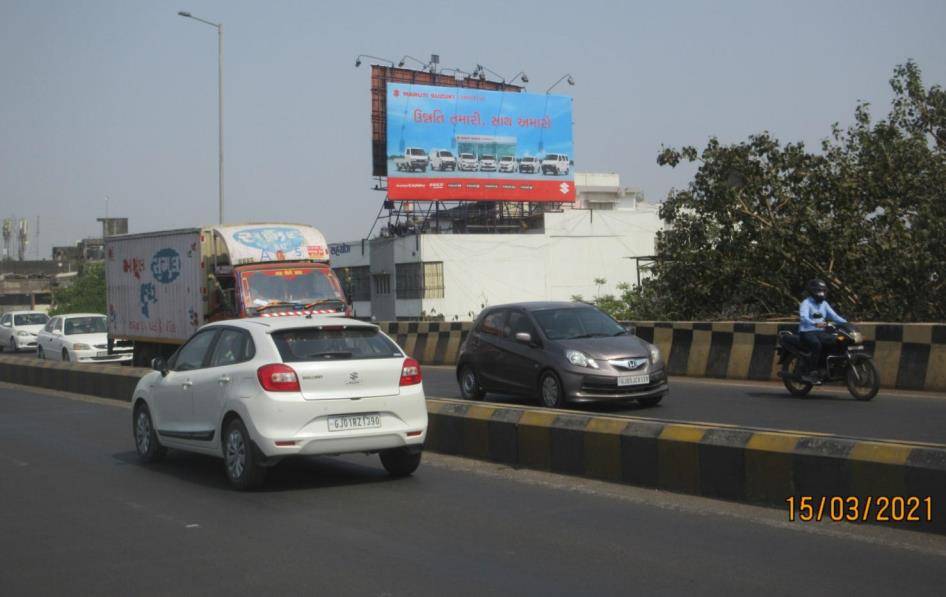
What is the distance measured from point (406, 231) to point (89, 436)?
44342mm

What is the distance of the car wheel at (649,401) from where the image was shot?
45.7ft

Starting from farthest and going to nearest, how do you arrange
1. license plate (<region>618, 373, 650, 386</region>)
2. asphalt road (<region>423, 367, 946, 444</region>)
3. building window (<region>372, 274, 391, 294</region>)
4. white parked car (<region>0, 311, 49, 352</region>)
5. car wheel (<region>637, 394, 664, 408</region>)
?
building window (<region>372, 274, 391, 294</region>) → white parked car (<region>0, 311, 49, 352</region>) → car wheel (<region>637, 394, 664, 408</region>) → license plate (<region>618, 373, 650, 386</region>) → asphalt road (<region>423, 367, 946, 444</region>)

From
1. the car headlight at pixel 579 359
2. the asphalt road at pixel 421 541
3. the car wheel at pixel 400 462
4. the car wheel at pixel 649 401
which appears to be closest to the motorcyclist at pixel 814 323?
the car wheel at pixel 649 401

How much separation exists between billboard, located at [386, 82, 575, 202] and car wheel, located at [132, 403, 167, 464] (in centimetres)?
4060

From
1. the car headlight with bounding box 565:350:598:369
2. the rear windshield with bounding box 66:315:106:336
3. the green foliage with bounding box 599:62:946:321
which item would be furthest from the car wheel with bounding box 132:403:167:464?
the rear windshield with bounding box 66:315:106:336

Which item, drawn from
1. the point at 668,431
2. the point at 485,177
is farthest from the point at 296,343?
the point at 485,177

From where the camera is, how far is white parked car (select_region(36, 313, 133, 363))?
30.9 m

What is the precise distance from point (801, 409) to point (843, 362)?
127 cm

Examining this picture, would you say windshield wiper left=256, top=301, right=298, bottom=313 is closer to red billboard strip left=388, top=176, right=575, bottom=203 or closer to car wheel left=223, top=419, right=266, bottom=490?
car wheel left=223, top=419, right=266, bottom=490

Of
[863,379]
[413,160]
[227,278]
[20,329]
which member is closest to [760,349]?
[863,379]

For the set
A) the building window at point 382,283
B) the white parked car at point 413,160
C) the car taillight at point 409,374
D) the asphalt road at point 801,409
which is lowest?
the asphalt road at point 801,409

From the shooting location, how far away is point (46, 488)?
31.8 ft

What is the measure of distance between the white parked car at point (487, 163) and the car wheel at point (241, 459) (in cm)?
4580

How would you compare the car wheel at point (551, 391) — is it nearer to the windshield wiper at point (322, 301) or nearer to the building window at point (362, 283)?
the windshield wiper at point (322, 301)
